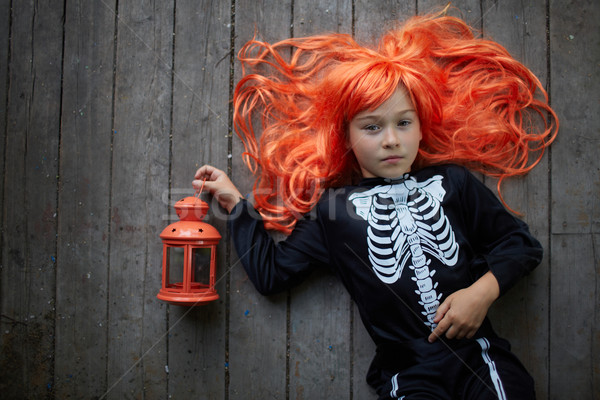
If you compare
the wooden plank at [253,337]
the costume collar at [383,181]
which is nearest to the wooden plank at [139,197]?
the wooden plank at [253,337]

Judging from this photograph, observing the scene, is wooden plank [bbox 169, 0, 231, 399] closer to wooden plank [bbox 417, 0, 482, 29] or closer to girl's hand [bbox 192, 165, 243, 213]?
girl's hand [bbox 192, 165, 243, 213]

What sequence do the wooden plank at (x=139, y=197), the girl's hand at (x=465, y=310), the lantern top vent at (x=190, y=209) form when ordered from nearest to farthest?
the girl's hand at (x=465, y=310) → the lantern top vent at (x=190, y=209) → the wooden plank at (x=139, y=197)

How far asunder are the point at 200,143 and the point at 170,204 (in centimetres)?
26

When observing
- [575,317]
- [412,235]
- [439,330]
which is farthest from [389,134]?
[575,317]

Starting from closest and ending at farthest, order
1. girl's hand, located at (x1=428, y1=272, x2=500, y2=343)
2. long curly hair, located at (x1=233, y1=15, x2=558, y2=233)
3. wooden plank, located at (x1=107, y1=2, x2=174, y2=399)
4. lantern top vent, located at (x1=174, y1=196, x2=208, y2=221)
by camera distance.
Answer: girl's hand, located at (x1=428, y1=272, x2=500, y2=343), lantern top vent, located at (x1=174, y1=196, x2=208, y2=221), long curly hair, located at (x1=233, y1=15, x2=558, y2=233), wooden plank, located at (x1=107, y1=2, x2=174, y2=399)

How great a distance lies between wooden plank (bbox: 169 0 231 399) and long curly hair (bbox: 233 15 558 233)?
10 cm

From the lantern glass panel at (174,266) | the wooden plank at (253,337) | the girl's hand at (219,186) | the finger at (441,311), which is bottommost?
the wooden plank at (253,337)

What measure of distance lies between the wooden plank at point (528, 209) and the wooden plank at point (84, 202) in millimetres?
1479

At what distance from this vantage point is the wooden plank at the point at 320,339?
1.45 metres

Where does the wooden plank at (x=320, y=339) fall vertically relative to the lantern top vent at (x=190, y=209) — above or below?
below

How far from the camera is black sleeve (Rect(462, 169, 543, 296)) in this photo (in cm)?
123

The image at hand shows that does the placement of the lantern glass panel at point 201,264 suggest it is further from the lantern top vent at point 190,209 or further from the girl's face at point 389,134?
the girl's face at point 389,134

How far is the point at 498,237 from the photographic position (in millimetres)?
1288

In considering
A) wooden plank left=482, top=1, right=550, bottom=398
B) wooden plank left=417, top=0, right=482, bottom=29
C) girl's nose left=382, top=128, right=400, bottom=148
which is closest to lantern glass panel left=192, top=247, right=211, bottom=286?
girl's nose left=382, top=128, right=400, bottom=148
